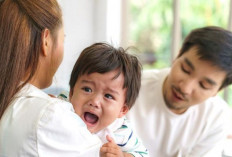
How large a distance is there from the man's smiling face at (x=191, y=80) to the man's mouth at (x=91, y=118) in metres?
0.54

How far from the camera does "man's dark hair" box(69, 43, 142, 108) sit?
1150 mm

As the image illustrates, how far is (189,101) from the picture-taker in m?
1.60

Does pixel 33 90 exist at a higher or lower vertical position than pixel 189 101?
higher

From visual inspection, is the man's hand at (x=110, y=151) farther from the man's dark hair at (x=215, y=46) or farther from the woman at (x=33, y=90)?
the man's dark hair at (x=215, y=46)

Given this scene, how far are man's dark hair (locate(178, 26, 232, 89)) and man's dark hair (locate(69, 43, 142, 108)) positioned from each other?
1.41 feet

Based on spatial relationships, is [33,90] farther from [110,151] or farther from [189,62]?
[189,62]

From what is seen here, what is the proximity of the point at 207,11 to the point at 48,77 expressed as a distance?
1.51 metres

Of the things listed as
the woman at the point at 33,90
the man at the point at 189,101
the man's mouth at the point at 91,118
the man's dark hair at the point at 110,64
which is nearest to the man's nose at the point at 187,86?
the man at the point at 189,101

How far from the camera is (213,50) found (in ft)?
4.99

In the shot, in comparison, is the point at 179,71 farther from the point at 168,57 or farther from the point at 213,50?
the point at 168,57

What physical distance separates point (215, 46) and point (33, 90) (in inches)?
36.6

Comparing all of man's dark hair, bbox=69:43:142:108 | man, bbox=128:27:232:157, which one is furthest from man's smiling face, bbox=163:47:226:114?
man's dark hair, bbox=69:43:142:108

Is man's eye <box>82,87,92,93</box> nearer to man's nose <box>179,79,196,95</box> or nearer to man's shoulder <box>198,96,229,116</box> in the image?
man's nose <box>179,79,196,95</box>

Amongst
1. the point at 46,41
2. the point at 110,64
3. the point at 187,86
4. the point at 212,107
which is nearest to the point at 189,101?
the point at 187,86
